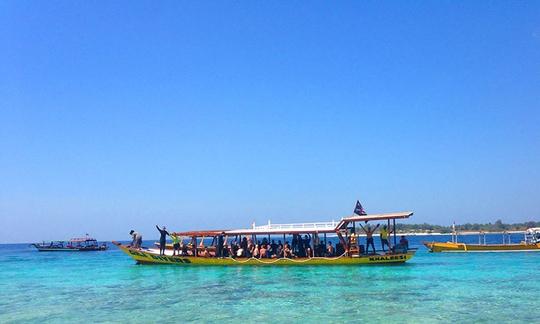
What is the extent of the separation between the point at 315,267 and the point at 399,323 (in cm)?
1587

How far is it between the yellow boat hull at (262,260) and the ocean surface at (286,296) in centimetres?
76

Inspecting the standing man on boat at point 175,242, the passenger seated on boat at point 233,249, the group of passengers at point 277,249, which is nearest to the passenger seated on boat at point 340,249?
the group of passengers at point 277,249

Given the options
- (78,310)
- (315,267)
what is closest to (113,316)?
(78,310)

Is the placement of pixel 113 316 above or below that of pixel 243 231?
below

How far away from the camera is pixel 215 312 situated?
15773 millimetres

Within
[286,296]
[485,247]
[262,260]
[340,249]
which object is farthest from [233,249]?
[485,247]

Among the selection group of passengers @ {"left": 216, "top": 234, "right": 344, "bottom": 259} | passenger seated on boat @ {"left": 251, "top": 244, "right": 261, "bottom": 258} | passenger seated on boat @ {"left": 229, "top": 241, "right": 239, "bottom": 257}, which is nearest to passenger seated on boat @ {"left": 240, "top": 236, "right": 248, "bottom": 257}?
group of passengers @ {"left": 216, "top": 234, "right": 344, "bottom": 259}

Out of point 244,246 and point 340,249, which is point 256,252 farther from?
point 340,249

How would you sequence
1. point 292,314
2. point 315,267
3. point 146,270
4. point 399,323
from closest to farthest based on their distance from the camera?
1. point 399,323
2. point 292,314
3. point 315,267
4. point 146,270

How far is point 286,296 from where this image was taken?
18.6 m

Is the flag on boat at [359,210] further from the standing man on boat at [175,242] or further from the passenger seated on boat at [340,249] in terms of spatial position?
the standing man on boat at [175,242]

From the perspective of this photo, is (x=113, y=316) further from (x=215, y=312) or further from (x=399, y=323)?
Result: (x=399, y=323)

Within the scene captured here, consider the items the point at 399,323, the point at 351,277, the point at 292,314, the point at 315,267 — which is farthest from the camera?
the point at 315,267

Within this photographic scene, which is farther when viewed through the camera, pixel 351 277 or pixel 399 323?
pixel 351 277
